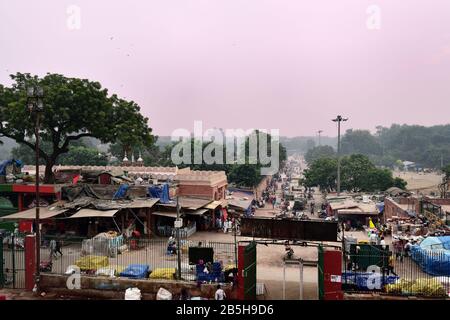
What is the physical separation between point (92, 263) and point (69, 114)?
1544 centimetres

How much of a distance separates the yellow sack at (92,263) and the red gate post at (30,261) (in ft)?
5.26

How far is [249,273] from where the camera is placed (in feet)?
50.4

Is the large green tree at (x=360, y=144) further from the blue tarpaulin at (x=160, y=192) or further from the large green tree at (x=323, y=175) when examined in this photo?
the blue tarpaulin at (x=160, y=192)

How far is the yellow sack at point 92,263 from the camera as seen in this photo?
17.2m

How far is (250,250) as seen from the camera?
1551 cm

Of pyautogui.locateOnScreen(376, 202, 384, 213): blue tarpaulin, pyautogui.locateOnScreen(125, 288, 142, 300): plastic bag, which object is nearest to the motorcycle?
pyautogui.locateOnScreen(125, 288, 142, 300): plastic bag

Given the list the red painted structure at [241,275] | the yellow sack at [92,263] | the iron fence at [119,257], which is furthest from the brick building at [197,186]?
the red painted structure at [241,275]

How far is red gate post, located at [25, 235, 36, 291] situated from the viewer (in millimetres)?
16672

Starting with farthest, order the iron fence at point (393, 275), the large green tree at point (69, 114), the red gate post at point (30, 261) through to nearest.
A: 1. the large green tree at point (69, 114)
2. the red gate post at point (30, 261)
3. the iron fence at point (393, 275)

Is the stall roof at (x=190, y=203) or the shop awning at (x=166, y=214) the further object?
the stall roof at (x=190, y=203)

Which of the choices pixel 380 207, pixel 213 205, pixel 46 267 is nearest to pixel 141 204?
pixel 213 205

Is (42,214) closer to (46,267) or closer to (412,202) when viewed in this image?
(46,267)

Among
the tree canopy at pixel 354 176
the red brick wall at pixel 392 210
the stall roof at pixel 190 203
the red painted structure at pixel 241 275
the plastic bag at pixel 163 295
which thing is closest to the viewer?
the red painted structure at pixel 241 275

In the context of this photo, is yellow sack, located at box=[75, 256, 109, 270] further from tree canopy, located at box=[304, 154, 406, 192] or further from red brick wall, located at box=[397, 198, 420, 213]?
tree canopy, located at box=[304, 154, 406, 192]
